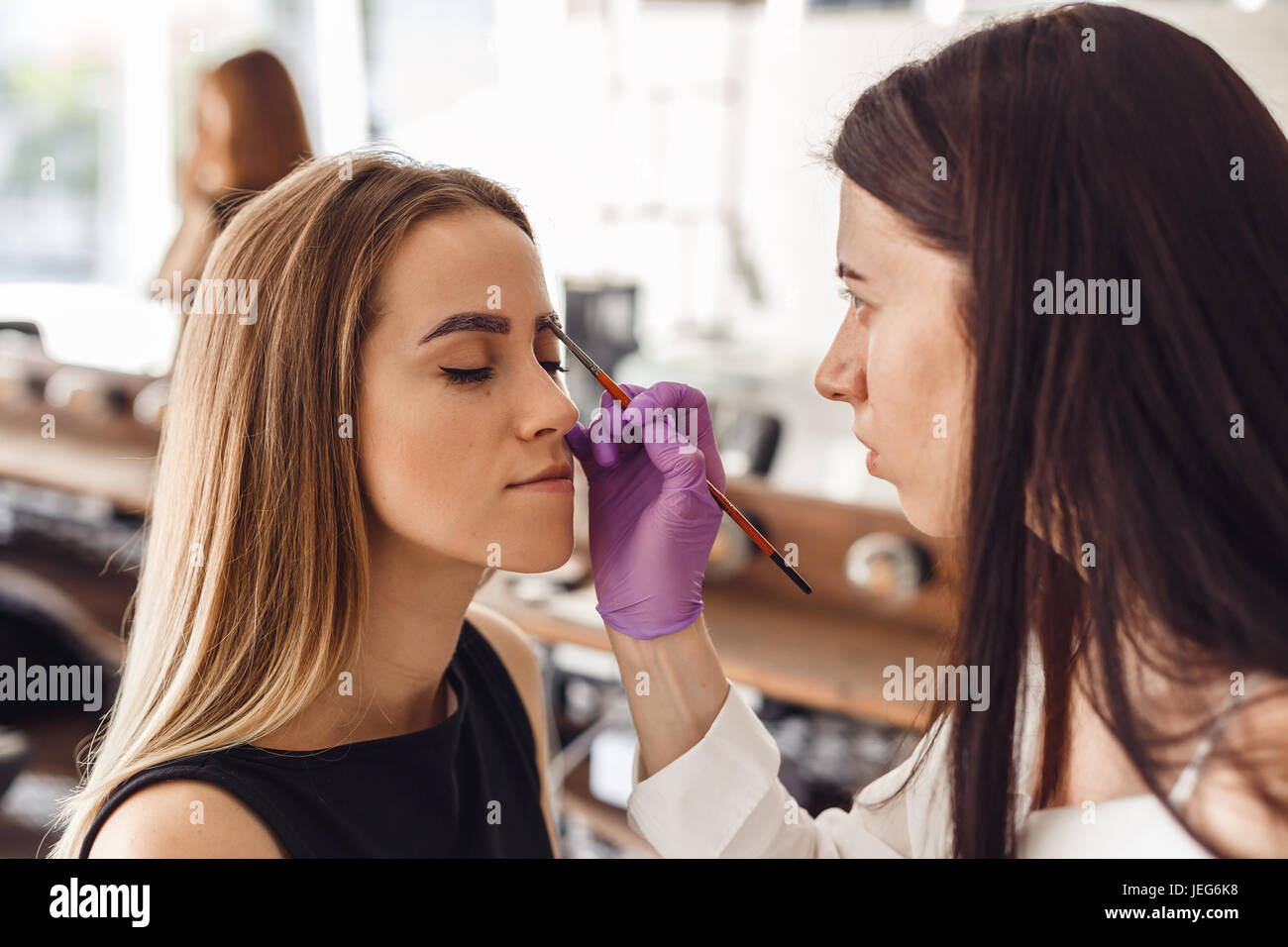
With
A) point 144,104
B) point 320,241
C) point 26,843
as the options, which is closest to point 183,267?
point 26,843

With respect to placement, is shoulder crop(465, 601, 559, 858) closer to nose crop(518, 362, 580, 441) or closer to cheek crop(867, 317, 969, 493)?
nose crop(518, 362, 580, 441)

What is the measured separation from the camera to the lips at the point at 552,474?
119 centimetres

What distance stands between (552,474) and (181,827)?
0.52m

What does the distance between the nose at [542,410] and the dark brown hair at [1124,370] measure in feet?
1.47

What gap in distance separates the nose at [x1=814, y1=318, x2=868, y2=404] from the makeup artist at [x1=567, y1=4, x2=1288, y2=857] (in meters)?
0.04

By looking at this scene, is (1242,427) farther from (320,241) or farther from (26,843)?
(26,843)

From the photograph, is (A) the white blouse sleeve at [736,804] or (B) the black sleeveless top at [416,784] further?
(A) the white blouse sleeve at [736,804]

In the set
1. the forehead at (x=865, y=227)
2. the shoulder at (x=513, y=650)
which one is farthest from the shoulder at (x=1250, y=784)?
the shoulder at (x=513, y=650)

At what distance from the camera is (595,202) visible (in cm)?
668

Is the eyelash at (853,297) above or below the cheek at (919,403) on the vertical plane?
above

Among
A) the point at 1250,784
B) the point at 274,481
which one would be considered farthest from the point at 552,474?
the point at 1250,784

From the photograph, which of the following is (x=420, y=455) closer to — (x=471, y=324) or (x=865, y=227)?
(x=471, y=324)

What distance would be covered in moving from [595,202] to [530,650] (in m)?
5.48

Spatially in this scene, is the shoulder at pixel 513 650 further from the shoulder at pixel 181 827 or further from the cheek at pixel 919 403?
the cheek at pixel 919 403
